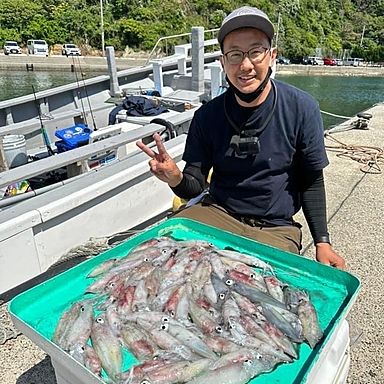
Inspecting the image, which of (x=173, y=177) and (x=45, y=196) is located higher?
(x=173, y=177)

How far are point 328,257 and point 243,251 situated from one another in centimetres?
63

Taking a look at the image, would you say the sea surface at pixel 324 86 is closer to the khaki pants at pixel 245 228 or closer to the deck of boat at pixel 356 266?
the deck of boat at pixel 356 266

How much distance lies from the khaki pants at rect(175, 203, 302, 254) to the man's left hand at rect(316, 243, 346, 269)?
14 cm

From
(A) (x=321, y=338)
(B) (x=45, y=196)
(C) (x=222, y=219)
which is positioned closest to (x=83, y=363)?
(A) (x=321, y=338)

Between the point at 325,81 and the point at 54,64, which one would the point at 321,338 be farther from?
the point at 325,81

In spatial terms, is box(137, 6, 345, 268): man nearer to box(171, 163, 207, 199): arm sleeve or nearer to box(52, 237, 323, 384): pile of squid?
box(171, 163, 207, 199): arm sleeve

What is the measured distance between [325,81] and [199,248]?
172 feet

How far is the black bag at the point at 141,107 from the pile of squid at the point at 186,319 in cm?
455

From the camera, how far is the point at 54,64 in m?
43.0

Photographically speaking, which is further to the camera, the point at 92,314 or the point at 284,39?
the point at 284,39

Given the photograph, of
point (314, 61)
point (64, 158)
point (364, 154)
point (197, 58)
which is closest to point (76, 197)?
point (64, 158)

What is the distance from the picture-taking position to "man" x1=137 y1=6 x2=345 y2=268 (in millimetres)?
2371

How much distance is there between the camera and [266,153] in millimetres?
2400

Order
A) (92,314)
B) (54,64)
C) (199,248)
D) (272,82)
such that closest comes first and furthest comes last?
(92,314), (199,248), (272,82), (54,64)
